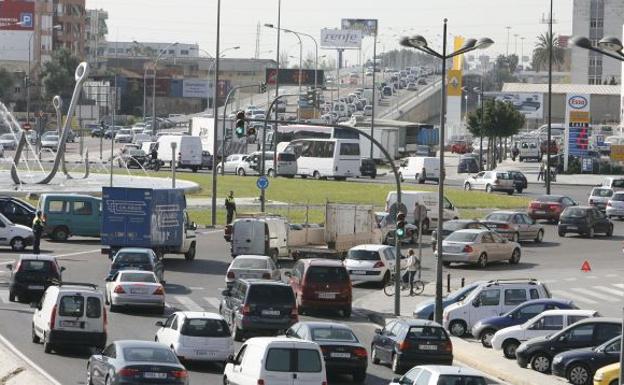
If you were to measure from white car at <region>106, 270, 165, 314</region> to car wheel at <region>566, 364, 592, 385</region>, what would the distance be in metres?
12.0

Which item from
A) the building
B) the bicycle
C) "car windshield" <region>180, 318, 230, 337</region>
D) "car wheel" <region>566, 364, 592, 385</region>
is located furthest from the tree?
"car wheel" <region>566, 364, 592, 385</region>

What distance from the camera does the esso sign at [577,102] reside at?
10925cm

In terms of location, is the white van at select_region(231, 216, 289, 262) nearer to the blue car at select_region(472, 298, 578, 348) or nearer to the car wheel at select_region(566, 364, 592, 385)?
the blue car at select_region(472, 298, 578, 348)

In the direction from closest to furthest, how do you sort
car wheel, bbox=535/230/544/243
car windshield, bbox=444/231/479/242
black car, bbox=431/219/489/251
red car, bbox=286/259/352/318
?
red car, bbox=286/259/352/318, car windshield, bbox=444/231/479/242, black car, bbox=431/219/489/251, car wheel, bbox=535/230/544/243

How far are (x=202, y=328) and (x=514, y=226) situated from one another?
33.0 meters

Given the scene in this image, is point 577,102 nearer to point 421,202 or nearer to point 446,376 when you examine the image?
point 421,202

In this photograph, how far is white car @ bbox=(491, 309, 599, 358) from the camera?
32.9 meters

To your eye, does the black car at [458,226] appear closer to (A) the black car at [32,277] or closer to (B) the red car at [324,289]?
(B) the red car at [324,289]

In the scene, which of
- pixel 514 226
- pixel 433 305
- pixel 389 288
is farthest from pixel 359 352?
pixel 514 226

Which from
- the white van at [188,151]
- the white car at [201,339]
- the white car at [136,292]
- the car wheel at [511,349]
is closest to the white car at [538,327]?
the car wheel at [511,349]

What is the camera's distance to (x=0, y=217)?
52469 mm

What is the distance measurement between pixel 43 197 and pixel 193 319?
92.3ft

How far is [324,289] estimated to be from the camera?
39125 millimetres

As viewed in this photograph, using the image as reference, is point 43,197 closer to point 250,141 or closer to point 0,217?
point 0,217
